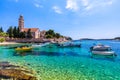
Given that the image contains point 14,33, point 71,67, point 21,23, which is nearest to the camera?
point 71,67

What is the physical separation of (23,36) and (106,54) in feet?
272

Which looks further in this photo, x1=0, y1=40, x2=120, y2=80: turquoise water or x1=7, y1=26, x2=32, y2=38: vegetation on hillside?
x1=7, y1=26, x2=32, y2=38: vegetation on hillside

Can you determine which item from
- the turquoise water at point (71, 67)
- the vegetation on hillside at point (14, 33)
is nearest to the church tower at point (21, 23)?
the vegetation on hillside at point (14, 33)

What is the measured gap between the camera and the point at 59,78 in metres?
18.3

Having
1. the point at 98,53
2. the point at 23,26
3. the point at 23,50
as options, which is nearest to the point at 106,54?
the point at 98,53

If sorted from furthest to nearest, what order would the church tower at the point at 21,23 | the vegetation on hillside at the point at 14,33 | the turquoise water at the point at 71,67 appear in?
the church tower at the point at 21,23 → the vegetation on hillside at the point at 14,33 → the turquoise water at the point at 71,67

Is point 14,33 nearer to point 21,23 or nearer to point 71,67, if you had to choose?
point 21,23

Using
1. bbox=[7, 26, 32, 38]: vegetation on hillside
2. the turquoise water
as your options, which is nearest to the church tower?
bbox=[7, 26, 32, 38]: vegetation on hillside

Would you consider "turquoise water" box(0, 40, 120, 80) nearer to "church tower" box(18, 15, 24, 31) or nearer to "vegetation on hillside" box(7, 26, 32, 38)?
"vegetation on hillside" box(7, 26, 32, 38)

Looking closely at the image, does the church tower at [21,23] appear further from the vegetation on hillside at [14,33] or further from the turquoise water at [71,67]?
the turquoise water at [71,67]

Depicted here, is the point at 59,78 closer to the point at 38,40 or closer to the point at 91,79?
the point at 91,79

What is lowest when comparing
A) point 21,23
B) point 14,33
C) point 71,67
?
point 71,67

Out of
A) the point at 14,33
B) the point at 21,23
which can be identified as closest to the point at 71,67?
the point at 14,33

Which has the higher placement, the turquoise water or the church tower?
the church tower
